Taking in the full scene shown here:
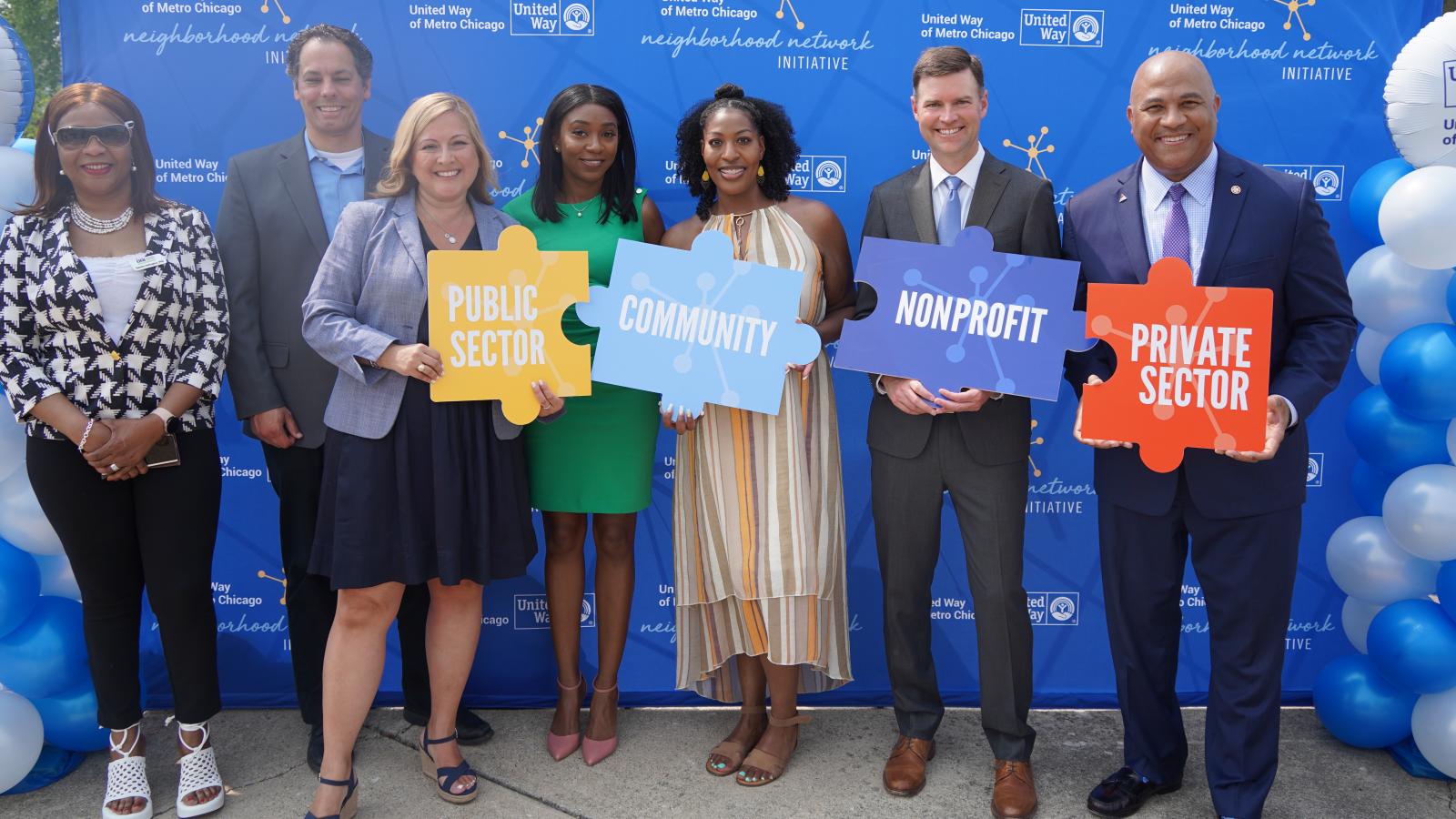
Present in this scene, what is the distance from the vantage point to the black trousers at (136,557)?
116 inches

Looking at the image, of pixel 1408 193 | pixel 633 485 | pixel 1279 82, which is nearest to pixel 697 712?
pixel 633 485

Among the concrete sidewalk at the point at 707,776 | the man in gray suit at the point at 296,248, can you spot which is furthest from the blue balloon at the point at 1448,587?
the man in gray suit at the point at 296,248

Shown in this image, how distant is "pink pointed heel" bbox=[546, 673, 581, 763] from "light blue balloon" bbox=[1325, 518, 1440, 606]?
2.68m

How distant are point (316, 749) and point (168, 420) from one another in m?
1.24

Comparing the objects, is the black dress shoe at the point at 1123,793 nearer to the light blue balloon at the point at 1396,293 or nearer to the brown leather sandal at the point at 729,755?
the brown leather sandal at the point at 729,755

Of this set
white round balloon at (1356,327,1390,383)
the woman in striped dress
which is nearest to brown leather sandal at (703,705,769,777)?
the woman in striped dress

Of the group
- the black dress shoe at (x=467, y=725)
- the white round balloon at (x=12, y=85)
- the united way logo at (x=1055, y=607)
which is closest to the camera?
the white round balloon at (x=12, y=85)

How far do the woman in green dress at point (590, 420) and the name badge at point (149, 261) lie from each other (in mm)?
1032

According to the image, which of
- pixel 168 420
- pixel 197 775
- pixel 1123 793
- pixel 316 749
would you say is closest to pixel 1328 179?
pixel 1123 793

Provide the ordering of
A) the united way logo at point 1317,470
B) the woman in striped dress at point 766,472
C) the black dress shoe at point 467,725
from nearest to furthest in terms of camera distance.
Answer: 1. the woman in striped dress at point 766,472
2. the black dress shoe at point 467,725
3. the united way logo at point 1317,470

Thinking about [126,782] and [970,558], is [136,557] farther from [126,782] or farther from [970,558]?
[970,558]

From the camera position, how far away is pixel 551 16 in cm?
371

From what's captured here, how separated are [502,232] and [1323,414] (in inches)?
122

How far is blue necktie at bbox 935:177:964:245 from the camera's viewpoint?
297 cm
